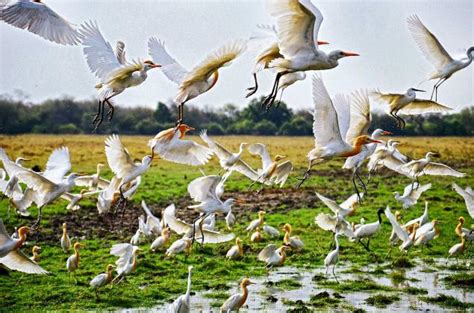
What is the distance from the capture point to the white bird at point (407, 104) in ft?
44.4

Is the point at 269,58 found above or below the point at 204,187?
above

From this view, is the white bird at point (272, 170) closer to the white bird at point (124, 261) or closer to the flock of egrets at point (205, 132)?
the flock of egrets at point (205, 132)

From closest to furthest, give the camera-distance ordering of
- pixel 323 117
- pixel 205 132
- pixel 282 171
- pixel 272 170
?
pixel 323 117 → pixel 205 132 → pixel 272 170 → pixel 282 171

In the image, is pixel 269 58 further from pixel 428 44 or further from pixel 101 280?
pixel 101 280

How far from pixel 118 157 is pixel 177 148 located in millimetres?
1060

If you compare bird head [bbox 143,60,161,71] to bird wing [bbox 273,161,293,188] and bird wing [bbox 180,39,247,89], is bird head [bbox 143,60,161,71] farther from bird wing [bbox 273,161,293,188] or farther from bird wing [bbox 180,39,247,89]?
bird wing [bbox 273,161,293,188]

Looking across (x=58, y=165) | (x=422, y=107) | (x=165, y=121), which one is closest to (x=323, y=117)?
(x=422, y=107)

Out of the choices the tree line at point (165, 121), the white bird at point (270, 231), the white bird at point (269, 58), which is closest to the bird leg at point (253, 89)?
the white bird at point (269, 58)

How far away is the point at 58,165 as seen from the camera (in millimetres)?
14359

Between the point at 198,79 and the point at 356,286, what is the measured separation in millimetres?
4513

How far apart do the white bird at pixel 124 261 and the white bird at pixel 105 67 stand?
97.8 inches

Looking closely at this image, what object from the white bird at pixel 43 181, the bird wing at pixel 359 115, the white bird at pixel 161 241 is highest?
the bird wing at pixel 359 115

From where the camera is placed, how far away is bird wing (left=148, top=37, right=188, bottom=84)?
41.0ft

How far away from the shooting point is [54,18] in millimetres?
11344
